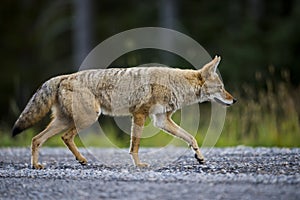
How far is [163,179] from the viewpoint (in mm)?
6664

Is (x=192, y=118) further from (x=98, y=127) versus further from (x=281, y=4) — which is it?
(x=281, y=4)

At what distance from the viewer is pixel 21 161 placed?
9547 millimetres

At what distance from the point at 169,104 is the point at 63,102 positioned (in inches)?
56.5

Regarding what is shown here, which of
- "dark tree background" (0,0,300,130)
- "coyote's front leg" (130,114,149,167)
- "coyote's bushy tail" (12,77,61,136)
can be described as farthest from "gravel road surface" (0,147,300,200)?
"dark tree background" (0,0,300,130)

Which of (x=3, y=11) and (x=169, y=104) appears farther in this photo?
(x=3, y=11)

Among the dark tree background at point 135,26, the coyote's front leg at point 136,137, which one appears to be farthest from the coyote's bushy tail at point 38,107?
the dark tree background at point 135,26

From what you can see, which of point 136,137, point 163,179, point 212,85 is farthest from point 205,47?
point 163,179

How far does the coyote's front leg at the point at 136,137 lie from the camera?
330 inches

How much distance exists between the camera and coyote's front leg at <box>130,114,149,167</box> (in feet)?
27.5

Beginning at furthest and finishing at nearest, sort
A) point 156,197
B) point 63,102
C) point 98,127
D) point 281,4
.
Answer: point 281,4, point 98,127, point 63,102, point 156,197

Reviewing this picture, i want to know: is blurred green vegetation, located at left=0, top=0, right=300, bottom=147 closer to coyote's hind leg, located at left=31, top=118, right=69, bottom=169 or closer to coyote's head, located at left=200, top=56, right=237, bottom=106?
coyote's head, located at left=200, top=56, right=237, bottom=106

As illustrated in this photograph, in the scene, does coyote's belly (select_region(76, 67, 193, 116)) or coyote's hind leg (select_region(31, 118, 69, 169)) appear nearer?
coyote's hind leg (select_region(31, 118, 69, 169))

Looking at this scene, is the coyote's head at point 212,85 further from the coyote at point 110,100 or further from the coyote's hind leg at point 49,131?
the coyote's hind leg at point 49,131

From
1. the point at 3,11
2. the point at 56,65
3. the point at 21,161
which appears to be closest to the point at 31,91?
the point at 56,65
